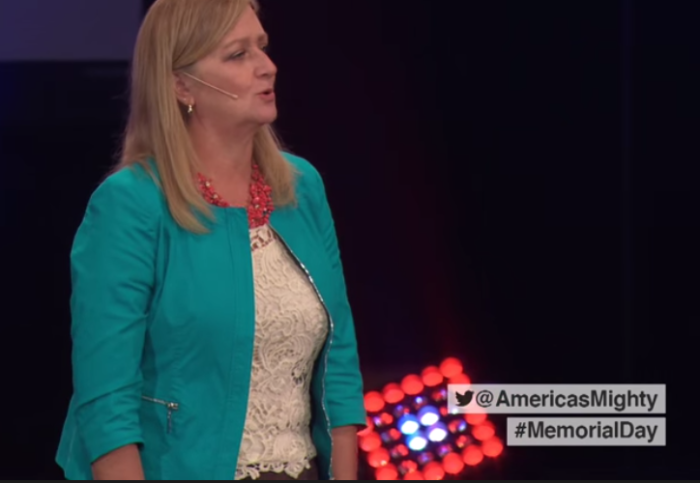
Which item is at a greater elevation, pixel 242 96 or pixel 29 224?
pixel 29 224

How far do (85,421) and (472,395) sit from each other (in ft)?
7.05

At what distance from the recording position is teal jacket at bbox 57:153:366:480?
2045 mm

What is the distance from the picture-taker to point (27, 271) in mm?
3963

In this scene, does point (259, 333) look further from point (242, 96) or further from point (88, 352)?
point (242, 96)

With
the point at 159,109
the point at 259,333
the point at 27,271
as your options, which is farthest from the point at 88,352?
the point at 27,271

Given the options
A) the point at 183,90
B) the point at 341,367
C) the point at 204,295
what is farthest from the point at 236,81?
the point at 341,367

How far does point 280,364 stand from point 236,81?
48 cm

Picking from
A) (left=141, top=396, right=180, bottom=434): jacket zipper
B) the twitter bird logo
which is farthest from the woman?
the twitter bird logo

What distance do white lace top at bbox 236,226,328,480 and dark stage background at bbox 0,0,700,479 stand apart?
6.15 feet

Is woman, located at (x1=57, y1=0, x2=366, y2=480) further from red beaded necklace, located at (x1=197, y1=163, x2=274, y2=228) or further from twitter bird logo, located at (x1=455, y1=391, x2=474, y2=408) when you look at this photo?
twitter bird logo, located at (x1=455, y1=391, x2=474, y2=408)

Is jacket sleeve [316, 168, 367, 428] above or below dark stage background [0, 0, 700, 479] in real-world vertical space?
below

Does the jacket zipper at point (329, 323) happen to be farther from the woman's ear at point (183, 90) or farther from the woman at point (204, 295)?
the woman's ear at point (183, 90)

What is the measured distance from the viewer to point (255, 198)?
7.41 ft

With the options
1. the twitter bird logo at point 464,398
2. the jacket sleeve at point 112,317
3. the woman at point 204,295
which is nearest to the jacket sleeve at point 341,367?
the woman at point 204,295
